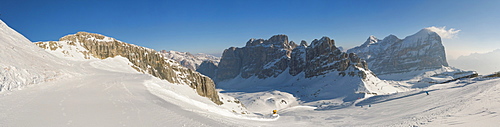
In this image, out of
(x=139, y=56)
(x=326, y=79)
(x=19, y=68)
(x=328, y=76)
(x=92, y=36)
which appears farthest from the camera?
(x=328, y=76)

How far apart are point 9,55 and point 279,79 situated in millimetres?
184165

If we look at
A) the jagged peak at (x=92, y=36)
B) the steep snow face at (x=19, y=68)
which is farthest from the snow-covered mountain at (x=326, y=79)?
the steep snow face at (x=19, y=68)

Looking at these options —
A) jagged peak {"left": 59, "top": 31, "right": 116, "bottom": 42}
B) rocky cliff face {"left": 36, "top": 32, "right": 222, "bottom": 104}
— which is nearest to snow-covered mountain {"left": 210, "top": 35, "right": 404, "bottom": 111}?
rocky cliff face {"left": 36, "top": 32, "right": 222, "bottom": 104}

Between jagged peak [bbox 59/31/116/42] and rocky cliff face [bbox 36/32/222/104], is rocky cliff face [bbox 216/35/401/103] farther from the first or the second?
jagged peak [bbox 59/31/116/42]

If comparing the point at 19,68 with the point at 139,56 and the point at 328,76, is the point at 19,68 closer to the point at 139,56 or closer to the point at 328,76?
the point at 139,56

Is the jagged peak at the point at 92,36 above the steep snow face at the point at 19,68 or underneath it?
above

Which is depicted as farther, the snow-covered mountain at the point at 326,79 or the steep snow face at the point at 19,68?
the snow-covered mountain at the point at 326,79

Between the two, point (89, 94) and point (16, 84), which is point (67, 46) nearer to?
point (16, 84)

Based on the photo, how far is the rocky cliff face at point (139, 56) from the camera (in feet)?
180

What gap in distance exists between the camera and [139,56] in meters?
64.2

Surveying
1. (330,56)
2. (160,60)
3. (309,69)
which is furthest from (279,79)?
(160,60)

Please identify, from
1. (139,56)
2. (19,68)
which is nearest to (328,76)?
(139,56)

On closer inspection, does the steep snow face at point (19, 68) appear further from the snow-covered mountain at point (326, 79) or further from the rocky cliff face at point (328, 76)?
the rocky cliff face at point (328, 76)

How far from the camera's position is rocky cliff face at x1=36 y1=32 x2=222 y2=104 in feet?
180
